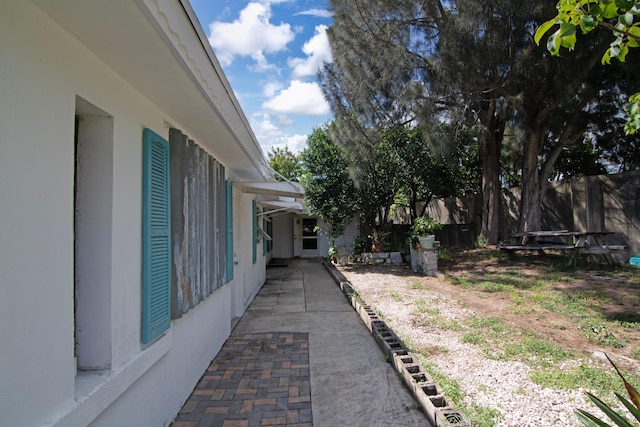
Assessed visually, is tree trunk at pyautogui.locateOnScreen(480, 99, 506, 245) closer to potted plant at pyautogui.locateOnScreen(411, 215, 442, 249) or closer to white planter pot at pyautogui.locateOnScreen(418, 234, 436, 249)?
potted plant at pyautogui.locateOnScreen(411, 215, 442, 249)

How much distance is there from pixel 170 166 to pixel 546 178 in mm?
10797

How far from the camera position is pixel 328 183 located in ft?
40.5

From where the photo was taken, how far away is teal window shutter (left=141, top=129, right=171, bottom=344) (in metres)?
2.45

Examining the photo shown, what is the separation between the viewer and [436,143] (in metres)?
9.25

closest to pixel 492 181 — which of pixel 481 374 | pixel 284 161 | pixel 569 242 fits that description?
pixel 569 242

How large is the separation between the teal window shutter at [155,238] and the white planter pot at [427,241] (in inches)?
326

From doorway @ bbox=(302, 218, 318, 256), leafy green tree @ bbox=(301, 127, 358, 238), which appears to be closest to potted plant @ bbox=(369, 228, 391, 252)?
leafy green tree @ bbox=(301, 127, 358, 238)

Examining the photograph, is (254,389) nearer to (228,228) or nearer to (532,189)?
(228,228)

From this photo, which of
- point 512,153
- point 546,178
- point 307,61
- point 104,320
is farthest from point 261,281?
point 512,153

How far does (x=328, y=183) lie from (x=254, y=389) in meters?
9.31

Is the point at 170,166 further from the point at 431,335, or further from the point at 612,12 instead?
the point at 431,335

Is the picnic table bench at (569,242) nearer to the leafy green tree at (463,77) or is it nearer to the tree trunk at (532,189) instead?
the tree trunk at (532,189)

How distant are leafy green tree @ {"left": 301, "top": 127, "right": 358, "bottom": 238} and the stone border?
7.10m

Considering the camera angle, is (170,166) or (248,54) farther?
(248,54)
